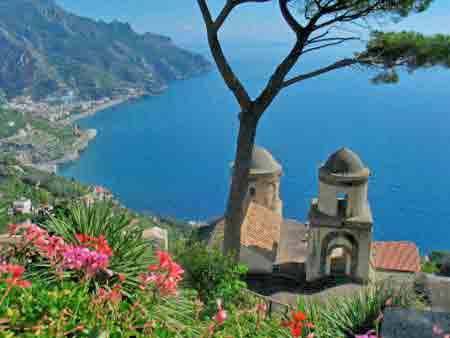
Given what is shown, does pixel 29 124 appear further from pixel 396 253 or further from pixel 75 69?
pixel 396 253

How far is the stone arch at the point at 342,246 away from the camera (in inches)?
348

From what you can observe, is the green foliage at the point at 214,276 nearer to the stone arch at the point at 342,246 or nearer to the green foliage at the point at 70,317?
the green foliage at the point at 70,317

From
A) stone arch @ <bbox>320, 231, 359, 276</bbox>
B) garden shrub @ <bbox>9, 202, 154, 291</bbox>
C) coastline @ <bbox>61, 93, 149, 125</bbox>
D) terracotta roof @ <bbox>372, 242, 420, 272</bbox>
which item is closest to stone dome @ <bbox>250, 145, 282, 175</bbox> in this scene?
stone arch @ <bbox>320, 231, 359, 276</bbox>

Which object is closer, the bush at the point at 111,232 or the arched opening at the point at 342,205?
Result: the bush at the point at 111,232

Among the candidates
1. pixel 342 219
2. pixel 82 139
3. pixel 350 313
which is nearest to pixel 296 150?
pixel 82 139

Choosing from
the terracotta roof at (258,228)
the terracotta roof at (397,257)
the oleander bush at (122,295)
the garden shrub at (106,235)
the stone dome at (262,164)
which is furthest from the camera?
the terracotta roof at (397,257)

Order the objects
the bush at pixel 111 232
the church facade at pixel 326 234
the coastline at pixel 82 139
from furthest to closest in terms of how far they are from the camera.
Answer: the coastline at pixel 82 139 < the church facade at pixel 326 234 < the bush at pixel 111 232

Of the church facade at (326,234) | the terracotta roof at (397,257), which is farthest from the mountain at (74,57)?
the church facade at (326,234)

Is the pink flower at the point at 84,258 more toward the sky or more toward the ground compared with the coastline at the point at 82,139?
more toward the ground

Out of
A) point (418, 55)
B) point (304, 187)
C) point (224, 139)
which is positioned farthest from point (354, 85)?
point (418, 55)

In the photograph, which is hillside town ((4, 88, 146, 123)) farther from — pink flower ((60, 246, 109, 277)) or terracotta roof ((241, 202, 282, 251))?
pink flower ((60, 246, 109, 277))

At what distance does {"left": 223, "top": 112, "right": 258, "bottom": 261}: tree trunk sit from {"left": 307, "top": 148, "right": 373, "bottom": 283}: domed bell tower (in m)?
3.77

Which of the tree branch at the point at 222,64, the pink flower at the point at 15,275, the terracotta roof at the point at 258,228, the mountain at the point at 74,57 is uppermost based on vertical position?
the mountain at the point at 74,57

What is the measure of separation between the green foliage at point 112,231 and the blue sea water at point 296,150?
41.5 meters
